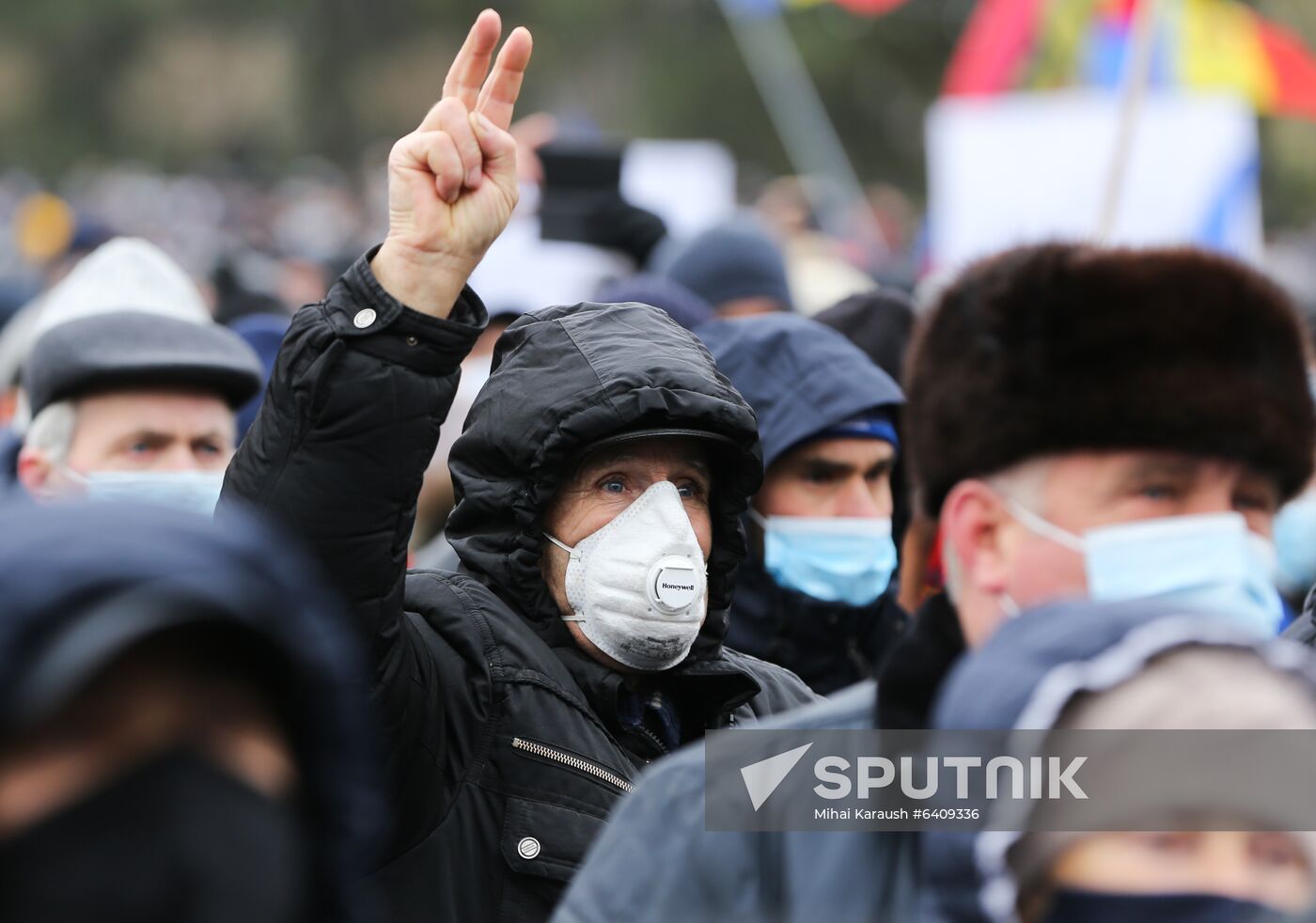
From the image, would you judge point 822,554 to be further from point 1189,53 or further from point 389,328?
point 1189,53

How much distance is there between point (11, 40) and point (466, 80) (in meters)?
57.2

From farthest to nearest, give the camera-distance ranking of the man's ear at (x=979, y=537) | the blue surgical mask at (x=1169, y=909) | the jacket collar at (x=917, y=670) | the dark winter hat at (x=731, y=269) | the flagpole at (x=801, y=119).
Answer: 1. the flagpole at (x=801, y=119)
2. the dark winter hat at (x=731, y=269)
3. the man's ear at (x=979, y=537)
4. the jacket collar at (x=917, y=670)
5. the blue surgical mask at (x=1169, y=909)

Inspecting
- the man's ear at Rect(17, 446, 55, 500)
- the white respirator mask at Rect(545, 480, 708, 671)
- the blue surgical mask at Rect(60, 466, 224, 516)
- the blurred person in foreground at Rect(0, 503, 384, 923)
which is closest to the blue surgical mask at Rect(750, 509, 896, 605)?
the white respirator mask at Rect(545, 480, 708, 671)

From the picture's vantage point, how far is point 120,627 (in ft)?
4.51

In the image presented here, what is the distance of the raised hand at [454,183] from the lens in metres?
2.79

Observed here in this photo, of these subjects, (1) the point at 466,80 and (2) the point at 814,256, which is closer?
(1) the point at 466,80

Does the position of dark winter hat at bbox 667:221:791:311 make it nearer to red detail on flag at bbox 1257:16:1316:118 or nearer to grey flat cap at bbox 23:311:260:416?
grey flat cap at bbox 23:311:260:416

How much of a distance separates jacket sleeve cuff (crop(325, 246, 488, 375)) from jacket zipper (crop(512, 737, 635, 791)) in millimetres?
607

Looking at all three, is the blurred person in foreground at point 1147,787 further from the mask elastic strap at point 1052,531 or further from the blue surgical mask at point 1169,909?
the mask elastic strap at point 1052,531

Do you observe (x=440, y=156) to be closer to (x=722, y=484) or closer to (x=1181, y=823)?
(x=722, y=484)

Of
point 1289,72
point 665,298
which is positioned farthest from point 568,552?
point 1289,72

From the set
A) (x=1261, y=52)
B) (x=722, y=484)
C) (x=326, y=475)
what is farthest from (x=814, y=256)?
(x=326, y=475)

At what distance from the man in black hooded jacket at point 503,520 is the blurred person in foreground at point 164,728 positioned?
1138 mm

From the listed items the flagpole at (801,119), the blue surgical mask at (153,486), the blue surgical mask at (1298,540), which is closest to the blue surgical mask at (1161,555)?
the blue surgical mask at (153,486)
